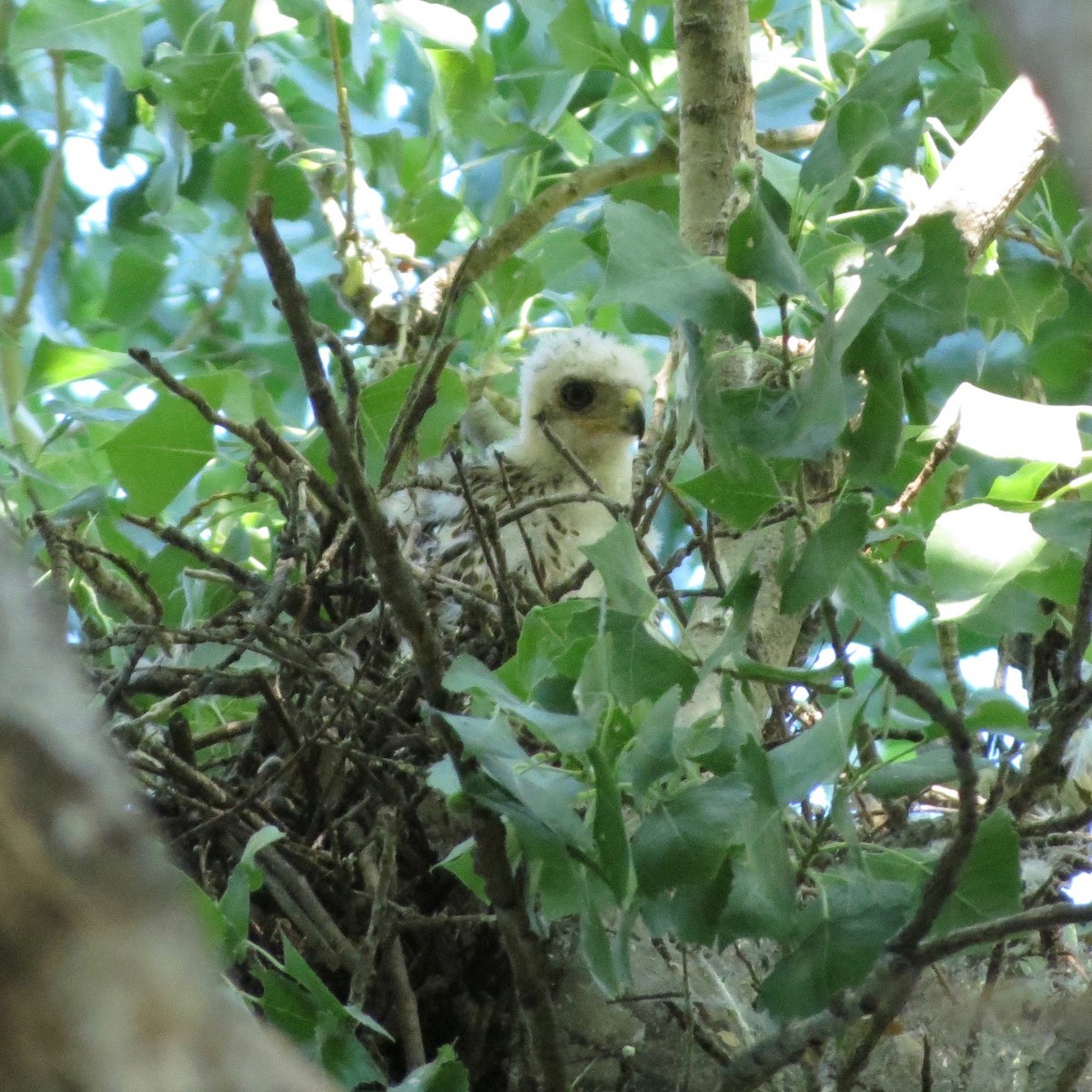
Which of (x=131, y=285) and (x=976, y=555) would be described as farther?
(x=131, y=285)

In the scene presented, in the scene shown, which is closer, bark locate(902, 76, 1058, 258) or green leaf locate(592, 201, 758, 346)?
green leaf locate(592, 201, 758, 346)

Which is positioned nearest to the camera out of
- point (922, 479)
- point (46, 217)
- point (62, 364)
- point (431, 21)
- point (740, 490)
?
point (740, 490)

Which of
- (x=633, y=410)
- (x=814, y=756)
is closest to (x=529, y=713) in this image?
(x=814, y=756)

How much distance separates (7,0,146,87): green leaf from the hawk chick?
74cm

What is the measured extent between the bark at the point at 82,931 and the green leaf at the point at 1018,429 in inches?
34.7

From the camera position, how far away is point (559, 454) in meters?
2.27

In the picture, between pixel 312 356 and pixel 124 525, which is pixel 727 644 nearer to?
pixel 312 356

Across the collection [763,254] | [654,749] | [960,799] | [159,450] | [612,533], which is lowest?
[960,799]

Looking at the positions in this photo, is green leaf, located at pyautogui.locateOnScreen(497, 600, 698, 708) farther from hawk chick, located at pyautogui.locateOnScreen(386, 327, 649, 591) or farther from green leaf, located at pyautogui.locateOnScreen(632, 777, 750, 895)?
hawk chick, located at pyautogui.locateOnScreen(386, 327, 649, 591)

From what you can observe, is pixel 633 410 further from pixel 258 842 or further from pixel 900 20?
pixel 258 842

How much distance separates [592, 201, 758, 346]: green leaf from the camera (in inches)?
40.8

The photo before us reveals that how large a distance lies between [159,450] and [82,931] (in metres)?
1.23

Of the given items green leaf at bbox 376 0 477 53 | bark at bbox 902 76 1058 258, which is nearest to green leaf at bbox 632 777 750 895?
bark at bbox 902 76 1058 258

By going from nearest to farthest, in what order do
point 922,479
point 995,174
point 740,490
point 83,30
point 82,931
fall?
point 82,931 < point 740,490 < point 922,479 < point 995,174 < point 83,30
